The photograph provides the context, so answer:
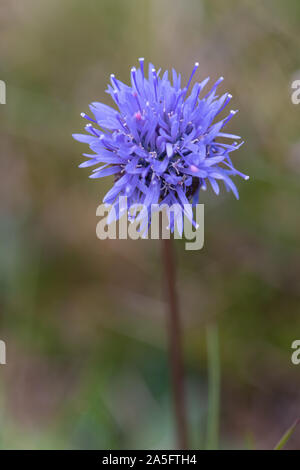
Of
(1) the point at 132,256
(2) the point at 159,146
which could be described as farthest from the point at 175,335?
(1) the point at 132,256

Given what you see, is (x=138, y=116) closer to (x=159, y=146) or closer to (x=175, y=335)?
(x=159, y=146)

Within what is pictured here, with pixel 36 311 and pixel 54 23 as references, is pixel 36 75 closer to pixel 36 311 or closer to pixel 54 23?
pixel 54 23

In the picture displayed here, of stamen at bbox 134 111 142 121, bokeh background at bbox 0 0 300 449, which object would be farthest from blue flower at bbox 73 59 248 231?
bokeh background at bbox 0 0 300 449

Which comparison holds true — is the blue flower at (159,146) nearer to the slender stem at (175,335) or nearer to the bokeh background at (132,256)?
the slender stem at (175,335)

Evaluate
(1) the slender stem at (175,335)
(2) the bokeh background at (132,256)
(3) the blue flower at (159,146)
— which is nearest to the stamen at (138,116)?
(3) the blue flower at (159,146)

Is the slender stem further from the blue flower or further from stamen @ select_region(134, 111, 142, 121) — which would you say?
stamen @ select_region(134, 111, 142, 121)

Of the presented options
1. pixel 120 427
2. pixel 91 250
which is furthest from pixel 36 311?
pixel 120 427

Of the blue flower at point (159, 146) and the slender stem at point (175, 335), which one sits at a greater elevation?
the blue flower at point (159, 146)
